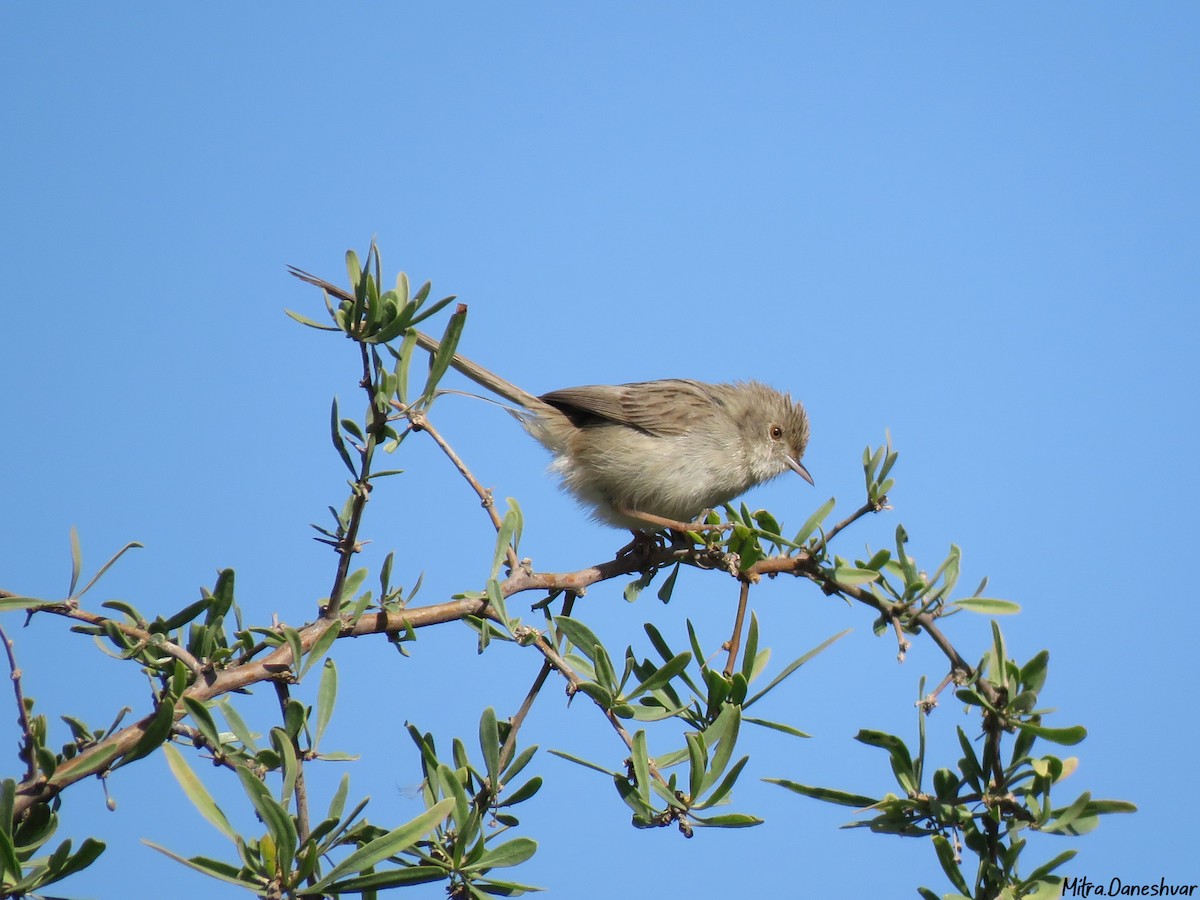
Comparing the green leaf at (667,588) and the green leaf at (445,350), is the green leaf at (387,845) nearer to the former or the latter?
the green leaf at (445,350)

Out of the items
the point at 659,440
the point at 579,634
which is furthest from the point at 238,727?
the point at 659,440

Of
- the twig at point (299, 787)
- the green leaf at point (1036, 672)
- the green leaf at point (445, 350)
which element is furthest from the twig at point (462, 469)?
the green leaf at point (1036, 672)

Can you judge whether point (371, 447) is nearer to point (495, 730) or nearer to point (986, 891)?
point (495, 730)

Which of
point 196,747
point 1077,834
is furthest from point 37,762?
point 1077,834

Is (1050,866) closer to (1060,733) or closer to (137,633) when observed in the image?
(1060,733)

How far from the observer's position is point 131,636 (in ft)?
8.00

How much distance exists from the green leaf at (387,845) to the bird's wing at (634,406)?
4718 millimetres

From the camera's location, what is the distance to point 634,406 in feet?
22.7

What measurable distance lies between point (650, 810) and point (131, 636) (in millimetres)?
1275

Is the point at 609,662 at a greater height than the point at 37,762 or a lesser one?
greater

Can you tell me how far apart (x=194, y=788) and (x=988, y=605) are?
200 cm

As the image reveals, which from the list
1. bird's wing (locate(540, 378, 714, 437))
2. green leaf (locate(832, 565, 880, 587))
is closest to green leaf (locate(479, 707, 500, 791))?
green leaf (locate(832, 565, 880, 587))

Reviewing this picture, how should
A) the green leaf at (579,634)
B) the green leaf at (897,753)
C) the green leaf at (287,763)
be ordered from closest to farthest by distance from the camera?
the green leaf at (287,763)
the green leaf at (897,753)
the green leaf at (579,634)

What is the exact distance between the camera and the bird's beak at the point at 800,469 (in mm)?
7223
